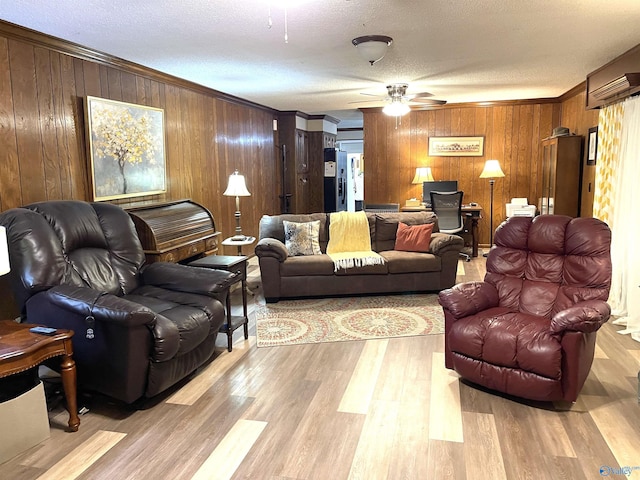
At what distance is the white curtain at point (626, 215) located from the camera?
4.24 metres

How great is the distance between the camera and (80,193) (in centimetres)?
404

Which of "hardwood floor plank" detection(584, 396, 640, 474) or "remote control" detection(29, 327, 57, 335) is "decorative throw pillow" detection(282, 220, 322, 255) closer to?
"remote control" detection(29, 327, 57, 335)

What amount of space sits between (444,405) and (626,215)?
2.84 meters

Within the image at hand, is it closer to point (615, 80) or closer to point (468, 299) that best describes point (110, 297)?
point (468, 299)

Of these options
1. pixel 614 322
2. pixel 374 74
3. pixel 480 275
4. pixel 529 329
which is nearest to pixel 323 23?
pixel 374 74

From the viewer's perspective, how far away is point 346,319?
4527 mm

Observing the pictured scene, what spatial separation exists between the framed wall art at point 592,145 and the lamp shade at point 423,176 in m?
2.47

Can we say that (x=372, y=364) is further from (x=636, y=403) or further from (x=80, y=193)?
(x=80, y=193)

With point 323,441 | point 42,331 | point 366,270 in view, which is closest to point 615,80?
point 366,270

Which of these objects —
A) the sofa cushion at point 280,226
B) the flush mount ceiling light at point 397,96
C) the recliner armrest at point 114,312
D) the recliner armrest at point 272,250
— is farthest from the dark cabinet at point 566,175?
the recliner armrest at point 114,312

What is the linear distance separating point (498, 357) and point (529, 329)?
9.7 inches

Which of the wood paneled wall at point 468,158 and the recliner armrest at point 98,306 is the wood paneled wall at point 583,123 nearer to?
the wood paneled wall at point 468,158

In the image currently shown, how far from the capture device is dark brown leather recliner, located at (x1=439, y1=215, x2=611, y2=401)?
276cm

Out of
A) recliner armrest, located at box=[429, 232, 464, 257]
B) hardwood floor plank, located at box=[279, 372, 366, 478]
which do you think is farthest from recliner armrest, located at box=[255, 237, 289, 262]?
hardwood floor plank, located at box=[279, 372, 366, 478]
